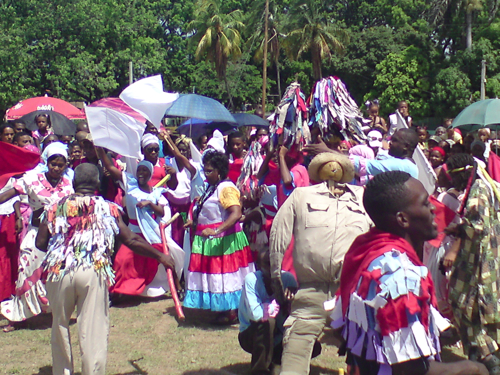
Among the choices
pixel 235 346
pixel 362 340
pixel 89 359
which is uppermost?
pixel 362 340

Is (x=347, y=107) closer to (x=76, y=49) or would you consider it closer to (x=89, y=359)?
(x=89, y=359)

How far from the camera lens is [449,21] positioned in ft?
103

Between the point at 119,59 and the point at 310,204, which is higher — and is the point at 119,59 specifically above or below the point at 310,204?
above

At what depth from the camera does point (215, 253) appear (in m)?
6.10

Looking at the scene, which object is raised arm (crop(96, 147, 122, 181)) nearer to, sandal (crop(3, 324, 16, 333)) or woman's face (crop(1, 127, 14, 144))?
woman's face (crop(1, 127, 14, 144))

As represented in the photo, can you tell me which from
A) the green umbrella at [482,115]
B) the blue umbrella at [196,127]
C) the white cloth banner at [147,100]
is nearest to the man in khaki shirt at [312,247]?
the white cloth banner at [147,100]

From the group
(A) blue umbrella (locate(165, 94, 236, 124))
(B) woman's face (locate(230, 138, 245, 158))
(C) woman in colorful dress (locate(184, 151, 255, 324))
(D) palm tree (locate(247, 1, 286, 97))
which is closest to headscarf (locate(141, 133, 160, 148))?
(C) woman in colorful dress (locate(184, 151, 255, 324))

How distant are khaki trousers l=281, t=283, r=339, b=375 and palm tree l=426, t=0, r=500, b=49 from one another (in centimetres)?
2878

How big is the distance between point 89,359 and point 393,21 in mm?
37405

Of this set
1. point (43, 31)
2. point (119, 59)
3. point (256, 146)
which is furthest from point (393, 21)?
point (256, 146)

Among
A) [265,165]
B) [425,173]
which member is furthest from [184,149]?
[425,173]

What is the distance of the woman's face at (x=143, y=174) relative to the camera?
21.1 feet

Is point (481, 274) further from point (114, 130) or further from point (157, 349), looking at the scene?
point (114, 130)

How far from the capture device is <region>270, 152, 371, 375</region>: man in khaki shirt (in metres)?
3.84
